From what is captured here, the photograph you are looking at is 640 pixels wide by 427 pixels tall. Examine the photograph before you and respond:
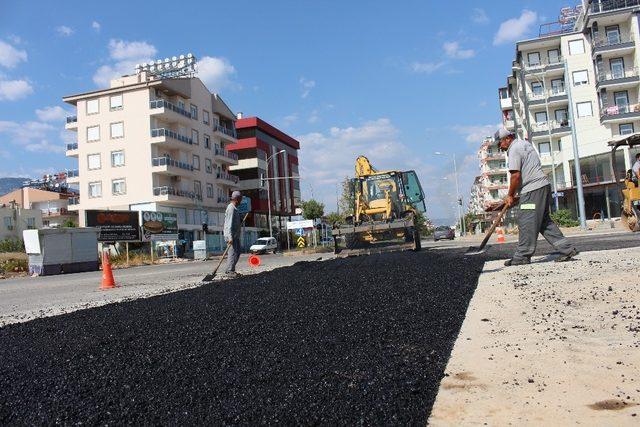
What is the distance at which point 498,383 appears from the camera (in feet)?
8.84

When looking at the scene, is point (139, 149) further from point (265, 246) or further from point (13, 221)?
point (13, 221)

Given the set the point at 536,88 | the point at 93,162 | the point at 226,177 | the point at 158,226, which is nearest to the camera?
the point at 158,226

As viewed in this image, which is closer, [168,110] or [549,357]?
[549,357]

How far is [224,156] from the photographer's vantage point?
200 ft

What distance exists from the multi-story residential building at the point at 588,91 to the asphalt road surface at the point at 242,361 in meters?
44.2

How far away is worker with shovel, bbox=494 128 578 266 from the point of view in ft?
22.9

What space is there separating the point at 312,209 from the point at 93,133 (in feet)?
132

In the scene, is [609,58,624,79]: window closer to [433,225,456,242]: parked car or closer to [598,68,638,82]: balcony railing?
[598,68,638,82]: balcony railing

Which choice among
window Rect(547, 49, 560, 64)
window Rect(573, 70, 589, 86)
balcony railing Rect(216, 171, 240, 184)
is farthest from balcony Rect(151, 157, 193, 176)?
window Rect(573, 70, 589, 86)

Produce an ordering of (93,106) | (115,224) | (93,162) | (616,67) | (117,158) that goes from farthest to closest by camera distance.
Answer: (93,106)
(616,67)
(93,162)
(117,158)
(115,224)

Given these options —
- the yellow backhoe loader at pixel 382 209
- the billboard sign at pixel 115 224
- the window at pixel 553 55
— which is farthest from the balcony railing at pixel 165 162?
the window at pixel 553 55

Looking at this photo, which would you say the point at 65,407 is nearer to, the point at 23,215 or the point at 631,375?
the point at 631,375

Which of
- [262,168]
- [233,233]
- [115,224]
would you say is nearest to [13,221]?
[262,168]

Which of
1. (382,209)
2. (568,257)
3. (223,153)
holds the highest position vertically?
(223,153)
